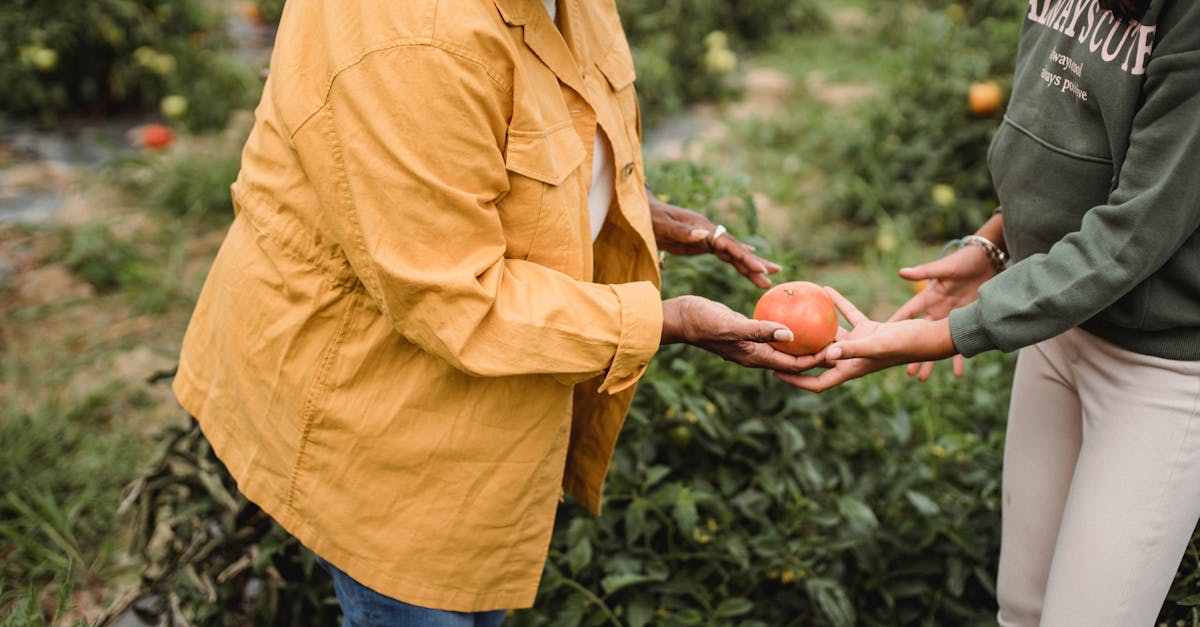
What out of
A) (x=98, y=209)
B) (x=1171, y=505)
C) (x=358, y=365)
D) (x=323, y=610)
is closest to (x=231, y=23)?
(x=98, y=209)

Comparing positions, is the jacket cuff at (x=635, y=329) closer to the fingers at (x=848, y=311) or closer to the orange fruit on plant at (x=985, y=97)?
the fingers at (x=848, y=311)

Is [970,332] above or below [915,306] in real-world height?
above

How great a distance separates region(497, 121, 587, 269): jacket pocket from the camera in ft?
4.48

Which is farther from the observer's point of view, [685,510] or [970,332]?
[685,510]

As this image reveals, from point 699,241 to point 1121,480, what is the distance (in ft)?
2.84

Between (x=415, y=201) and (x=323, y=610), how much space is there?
1.37 meters

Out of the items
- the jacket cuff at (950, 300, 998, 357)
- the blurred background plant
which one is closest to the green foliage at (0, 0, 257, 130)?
the blurred background plant

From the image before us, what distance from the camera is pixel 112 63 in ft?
16.9

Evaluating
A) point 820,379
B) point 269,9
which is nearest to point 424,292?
point 820,379

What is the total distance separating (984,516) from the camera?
2.35 meters

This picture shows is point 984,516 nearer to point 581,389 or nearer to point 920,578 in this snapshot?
A: point 920,578

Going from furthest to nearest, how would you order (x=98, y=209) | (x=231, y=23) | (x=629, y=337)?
1. (x=231, y=23)
2. (x=98, y=209)
3. (x=629, y=337)

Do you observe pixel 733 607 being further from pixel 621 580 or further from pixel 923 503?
pixel 923 503

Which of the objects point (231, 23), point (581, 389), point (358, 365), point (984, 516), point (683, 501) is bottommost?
point (231, 23)
